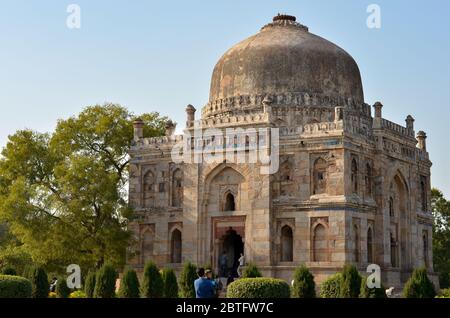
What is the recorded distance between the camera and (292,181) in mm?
33531

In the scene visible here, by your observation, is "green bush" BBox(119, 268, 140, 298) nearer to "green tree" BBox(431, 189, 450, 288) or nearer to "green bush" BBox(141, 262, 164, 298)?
"green bush" BBox(141, 262, 164, 298)

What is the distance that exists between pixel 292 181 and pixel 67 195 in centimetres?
883

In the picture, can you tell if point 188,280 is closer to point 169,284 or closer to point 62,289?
point 169,284

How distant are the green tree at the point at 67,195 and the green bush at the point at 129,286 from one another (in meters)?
6.45

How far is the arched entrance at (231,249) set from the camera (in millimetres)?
34719

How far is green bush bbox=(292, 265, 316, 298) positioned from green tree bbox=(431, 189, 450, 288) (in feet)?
66.8

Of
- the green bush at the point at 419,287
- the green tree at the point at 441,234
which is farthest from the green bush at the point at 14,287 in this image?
the green tree at the point at 441,234

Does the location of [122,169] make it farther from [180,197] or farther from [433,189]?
[433,189]

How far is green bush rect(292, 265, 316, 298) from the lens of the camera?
27.1 metres

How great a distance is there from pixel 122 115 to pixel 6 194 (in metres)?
6.03

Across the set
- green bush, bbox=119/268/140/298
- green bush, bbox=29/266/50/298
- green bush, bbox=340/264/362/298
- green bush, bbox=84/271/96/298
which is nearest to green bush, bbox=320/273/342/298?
green bush, bbox=340/264/362/298

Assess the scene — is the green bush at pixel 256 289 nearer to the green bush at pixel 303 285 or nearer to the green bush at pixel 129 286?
the green bush at pixel 303 285

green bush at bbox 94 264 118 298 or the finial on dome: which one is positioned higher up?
the finial on dome
